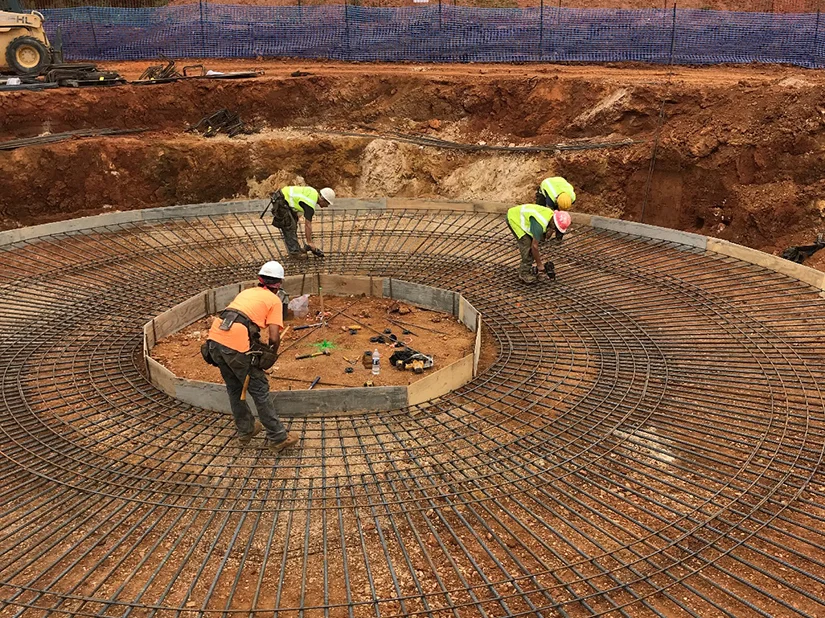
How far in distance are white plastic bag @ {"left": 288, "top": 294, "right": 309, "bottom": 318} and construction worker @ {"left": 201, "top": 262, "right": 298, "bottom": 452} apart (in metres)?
2.58

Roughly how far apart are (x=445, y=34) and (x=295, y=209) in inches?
344

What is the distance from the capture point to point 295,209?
8000 mm

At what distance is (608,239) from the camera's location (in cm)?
881

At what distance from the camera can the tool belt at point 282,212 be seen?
8.02m

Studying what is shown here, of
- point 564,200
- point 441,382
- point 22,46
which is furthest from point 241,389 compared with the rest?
point 22,46

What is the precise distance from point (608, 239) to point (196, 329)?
513 cm

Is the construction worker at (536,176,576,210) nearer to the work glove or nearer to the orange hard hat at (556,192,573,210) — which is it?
the orange hard hat at (556,192,573,210)

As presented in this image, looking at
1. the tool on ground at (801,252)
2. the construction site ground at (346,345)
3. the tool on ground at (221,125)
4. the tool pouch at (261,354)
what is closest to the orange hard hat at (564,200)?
the construction site ground at (346,345)

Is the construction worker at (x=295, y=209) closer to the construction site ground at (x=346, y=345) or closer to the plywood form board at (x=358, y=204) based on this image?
the construction site ground at (x=346, y=345)

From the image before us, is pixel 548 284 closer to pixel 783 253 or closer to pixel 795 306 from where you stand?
pixel 795 306

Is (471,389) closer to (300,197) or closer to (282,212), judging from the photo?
(300,197)

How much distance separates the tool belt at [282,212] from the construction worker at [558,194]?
2.90m

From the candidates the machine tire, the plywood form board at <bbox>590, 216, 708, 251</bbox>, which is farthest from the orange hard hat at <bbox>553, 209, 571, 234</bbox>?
the machine tire

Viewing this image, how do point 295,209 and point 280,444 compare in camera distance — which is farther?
point 295,209
